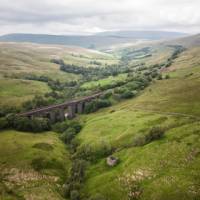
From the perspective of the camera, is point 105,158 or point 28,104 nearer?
point 105,158

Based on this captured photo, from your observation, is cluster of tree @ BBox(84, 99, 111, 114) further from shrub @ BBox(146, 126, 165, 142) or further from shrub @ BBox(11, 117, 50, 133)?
shrub @ BBox(146, 126, 165, 142)

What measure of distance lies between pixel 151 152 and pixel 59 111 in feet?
275

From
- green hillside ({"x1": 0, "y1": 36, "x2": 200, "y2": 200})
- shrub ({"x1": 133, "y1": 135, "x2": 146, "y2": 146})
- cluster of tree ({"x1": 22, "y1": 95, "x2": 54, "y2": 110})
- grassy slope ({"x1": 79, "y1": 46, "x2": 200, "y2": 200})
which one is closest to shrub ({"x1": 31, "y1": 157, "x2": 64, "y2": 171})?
green hillside ({"x1": 0, "y1": 36, "x2": 200, "y2": 200})

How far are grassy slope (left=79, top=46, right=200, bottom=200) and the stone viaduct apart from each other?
21.8 m

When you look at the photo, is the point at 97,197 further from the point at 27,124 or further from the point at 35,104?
the point at 35,104

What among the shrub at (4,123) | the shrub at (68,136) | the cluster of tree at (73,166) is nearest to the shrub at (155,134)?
the cluster of tree at (73,166)

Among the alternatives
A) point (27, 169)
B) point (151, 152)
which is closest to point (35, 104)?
point (27, 169)

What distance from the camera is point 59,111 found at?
159000 mm

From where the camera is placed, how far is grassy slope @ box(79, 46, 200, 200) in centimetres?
6838

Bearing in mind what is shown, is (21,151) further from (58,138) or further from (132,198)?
(132,198)

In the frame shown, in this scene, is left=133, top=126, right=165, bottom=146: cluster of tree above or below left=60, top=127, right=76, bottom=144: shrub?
above

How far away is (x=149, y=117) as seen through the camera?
12150 cm

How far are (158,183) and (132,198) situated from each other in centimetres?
752

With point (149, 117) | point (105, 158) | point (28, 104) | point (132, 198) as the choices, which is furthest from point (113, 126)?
point (28, 104)
